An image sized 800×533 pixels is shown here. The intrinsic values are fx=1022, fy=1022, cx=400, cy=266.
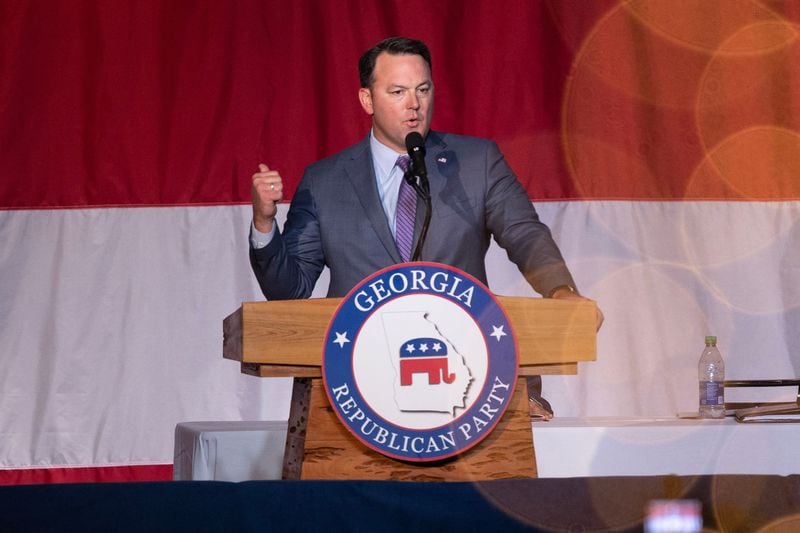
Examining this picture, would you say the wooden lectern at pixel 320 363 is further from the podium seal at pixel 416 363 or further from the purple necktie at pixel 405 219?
the purple necktie at pixel 405 219

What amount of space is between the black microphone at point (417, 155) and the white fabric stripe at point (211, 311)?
1822 millimetres

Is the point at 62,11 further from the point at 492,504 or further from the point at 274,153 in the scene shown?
the point at 492,504

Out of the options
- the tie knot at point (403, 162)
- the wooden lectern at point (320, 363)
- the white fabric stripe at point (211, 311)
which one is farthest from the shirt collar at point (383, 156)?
the white fabric stripe at point (211, 311)

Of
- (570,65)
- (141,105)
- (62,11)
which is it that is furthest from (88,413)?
(570,65)

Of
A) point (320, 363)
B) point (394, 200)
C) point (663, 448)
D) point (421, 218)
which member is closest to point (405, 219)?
point (421, 218)

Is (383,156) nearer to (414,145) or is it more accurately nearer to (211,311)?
(414,145)

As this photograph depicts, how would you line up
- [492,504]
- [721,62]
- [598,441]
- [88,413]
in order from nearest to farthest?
[492,504] < [598,441] < [88,413] < [721,62]

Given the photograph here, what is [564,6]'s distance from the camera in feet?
12.4

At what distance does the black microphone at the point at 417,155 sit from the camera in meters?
1.80

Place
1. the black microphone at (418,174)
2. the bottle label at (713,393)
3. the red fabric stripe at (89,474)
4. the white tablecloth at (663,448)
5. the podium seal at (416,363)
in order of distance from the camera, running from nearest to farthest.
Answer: the podium seal at (416,363) < the black microphone at (418,174) < the white tablecloth at (663,448) < the bottle label at (713,393) < the red fabric stripe at (89,474)

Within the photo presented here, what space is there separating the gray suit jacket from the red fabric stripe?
1496 millimetres

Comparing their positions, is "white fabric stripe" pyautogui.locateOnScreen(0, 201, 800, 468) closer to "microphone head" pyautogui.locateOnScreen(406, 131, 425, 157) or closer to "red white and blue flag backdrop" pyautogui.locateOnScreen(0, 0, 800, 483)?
"red white and blue flag backdrop" pyautogui.locateOnScreen(0, 0, 800, 483)

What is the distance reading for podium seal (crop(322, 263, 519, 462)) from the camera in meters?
1.59

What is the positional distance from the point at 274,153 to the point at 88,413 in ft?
3.70
